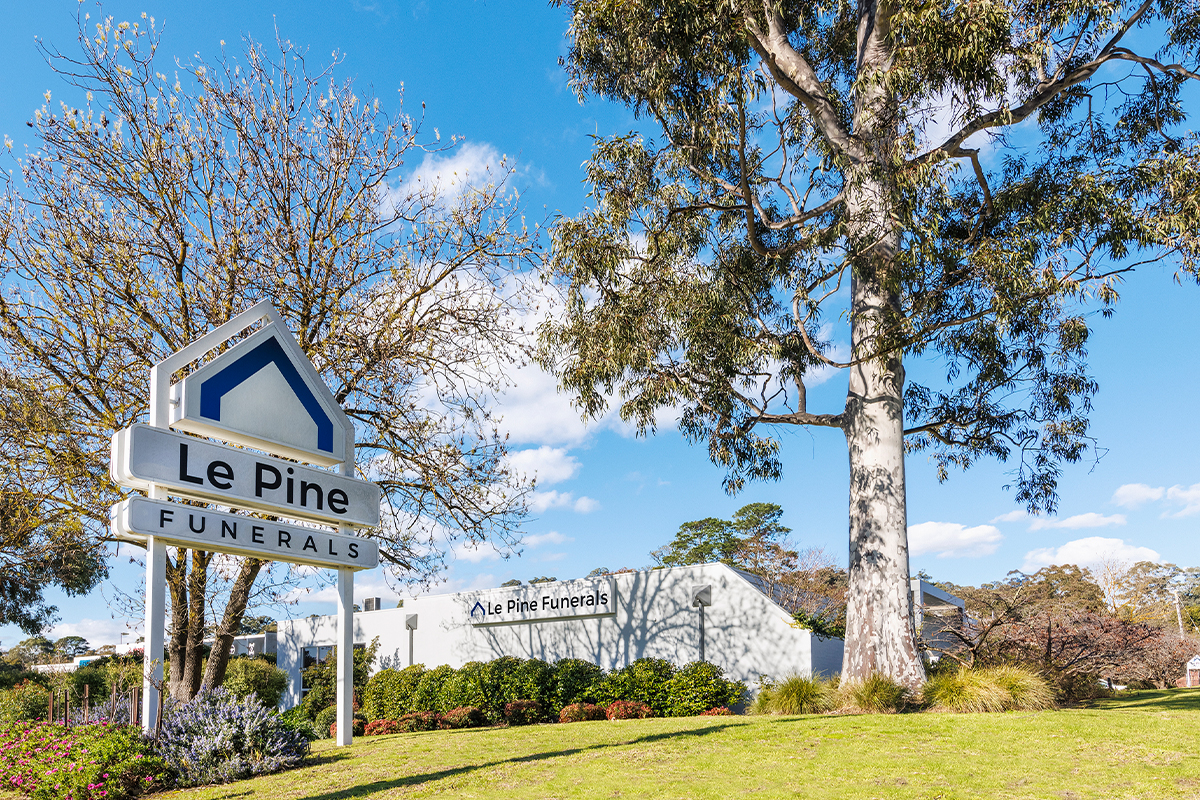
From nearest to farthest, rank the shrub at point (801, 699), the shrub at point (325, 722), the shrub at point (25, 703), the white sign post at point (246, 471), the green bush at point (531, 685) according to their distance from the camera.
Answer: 1. the white sign post at point (246, 471)
2. the shrub at point (801, 699)
3. the green bush at point (531, 685)
4. the shrub at point (325, 722)
5. the shrub at point (25, 703)

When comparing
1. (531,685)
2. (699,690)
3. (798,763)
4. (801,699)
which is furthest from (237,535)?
(699,690)

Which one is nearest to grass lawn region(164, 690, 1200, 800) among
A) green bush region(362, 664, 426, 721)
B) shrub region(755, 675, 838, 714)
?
shrub region(755, 675, 838, 714)

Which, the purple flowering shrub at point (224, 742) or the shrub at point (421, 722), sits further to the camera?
the shrub at point (421, 722)

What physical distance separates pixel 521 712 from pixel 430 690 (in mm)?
3487

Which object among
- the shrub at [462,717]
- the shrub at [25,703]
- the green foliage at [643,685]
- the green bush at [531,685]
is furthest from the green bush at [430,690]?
the shrub at [25,703]

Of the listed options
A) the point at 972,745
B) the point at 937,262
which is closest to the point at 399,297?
the point at 937,262

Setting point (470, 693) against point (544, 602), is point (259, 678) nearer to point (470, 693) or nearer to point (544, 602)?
point (544, 602)

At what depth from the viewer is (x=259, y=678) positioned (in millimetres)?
28281

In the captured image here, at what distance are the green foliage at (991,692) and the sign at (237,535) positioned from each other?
26.8 ft

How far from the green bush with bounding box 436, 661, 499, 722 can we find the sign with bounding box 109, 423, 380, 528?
1017 cm

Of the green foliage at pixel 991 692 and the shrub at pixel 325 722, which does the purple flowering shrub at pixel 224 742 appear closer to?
the green foliage at pixel 991 692

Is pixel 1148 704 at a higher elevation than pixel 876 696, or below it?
below

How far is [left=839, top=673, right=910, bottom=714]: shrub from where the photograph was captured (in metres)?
12.6

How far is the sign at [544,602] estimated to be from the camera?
2089cm
